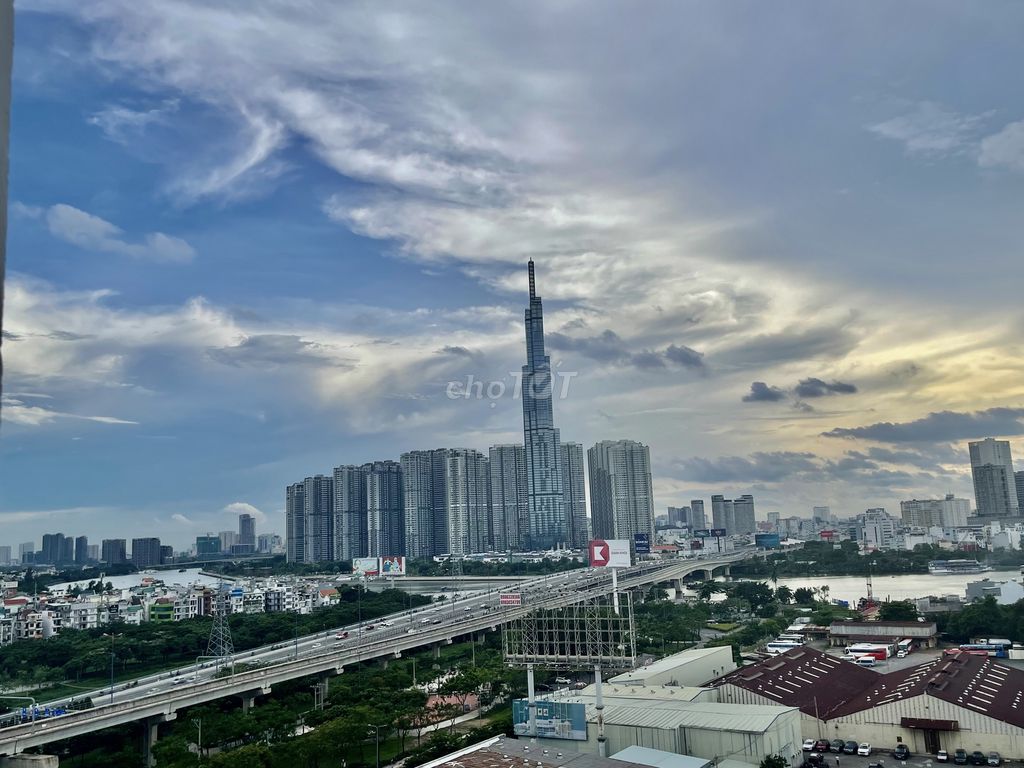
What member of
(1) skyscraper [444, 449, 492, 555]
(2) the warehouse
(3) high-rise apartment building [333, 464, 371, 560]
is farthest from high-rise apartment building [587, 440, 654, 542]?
(2) the warehouse

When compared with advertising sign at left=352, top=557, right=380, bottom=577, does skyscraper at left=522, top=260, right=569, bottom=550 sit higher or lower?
higher

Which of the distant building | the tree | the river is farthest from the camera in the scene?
the distant building

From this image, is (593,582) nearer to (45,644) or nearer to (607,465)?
(45,644)

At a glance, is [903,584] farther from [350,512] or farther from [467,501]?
[350,512]

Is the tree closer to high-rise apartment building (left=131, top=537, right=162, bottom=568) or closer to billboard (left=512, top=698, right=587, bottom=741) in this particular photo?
billboard (left=512, top=698, right=587, bottom=741)

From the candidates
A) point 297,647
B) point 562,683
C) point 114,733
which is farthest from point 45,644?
point 562,683

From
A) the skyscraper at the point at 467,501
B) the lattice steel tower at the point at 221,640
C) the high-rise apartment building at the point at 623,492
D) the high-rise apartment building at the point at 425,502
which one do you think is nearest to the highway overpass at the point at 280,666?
the lattice steel tower at the point at 221,640

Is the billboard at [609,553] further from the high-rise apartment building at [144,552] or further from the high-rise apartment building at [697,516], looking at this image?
the high-rise apartment building at [697,516]
